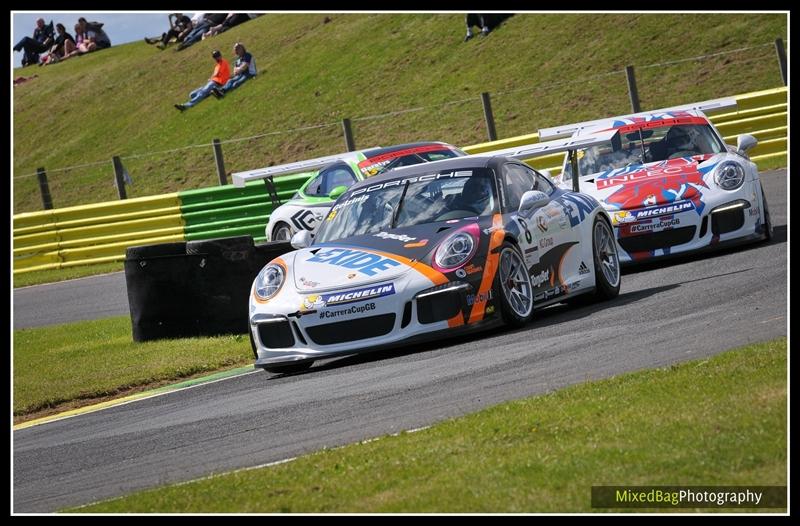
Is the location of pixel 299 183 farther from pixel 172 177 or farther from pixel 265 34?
pixel 265 34

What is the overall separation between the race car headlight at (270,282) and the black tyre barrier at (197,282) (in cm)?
192

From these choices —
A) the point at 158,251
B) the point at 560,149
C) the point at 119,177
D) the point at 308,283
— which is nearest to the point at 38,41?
the point at 119,177

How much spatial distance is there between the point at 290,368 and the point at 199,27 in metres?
40.1

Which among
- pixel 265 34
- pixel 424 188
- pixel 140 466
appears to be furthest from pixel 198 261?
pixel 265 34

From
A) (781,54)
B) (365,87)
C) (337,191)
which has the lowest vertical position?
(337,191)

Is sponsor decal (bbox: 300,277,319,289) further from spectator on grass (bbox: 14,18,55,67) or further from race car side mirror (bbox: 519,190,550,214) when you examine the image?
spectator on grass (bbox: 14,18,55,67)

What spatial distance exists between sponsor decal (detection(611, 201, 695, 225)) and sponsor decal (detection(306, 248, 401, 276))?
349 cm

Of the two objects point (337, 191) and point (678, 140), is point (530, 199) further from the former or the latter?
point (337, 191)

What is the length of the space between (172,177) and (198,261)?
24488 millimetres

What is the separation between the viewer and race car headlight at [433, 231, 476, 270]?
934cm

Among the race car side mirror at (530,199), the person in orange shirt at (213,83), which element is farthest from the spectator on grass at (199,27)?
the race car side mirror at (530,199)

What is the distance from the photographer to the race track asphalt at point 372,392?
6840 millimetres

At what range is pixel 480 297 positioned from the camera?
934cm

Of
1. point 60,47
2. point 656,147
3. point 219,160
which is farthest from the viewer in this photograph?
point 60,47
